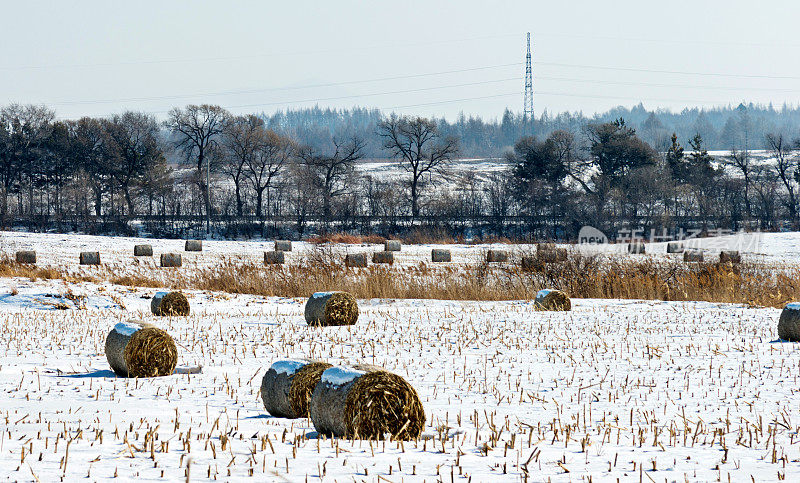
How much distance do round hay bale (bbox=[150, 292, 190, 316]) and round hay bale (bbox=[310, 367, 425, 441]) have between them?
35.2ft

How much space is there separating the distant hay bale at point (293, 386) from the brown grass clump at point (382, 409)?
1.15 metres

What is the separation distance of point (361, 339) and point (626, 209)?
45488 millimetres

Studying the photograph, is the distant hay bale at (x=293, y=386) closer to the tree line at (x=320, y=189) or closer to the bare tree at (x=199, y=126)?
the tree line at (x=320, y=189)

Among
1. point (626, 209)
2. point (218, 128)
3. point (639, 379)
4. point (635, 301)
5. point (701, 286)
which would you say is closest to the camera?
point (639, 379)

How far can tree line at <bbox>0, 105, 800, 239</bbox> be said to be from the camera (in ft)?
160

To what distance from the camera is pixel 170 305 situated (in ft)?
51.7

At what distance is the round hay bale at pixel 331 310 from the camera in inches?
541

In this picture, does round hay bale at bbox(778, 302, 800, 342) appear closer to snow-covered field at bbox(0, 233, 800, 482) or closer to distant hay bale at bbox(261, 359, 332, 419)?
snow-covered field at bbox(0, 233, 800, 482)

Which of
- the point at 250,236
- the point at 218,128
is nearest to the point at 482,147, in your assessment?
the point at 218,128

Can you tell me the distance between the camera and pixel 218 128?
62875 mm

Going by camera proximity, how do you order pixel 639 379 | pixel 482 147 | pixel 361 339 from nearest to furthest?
pixel 639 379 < pixel 361 339 < pixel 482 147

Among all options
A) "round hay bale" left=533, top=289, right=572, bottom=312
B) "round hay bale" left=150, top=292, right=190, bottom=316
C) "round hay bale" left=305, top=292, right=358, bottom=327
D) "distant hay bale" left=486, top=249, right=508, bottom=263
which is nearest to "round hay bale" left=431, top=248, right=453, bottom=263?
"distant hay bale" left=486, top=249, right=508, bottom=263

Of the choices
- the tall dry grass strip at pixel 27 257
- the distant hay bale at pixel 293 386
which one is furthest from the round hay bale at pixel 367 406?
the tall dry grass strip at pixel 27 257

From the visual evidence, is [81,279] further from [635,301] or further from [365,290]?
[635,301]
